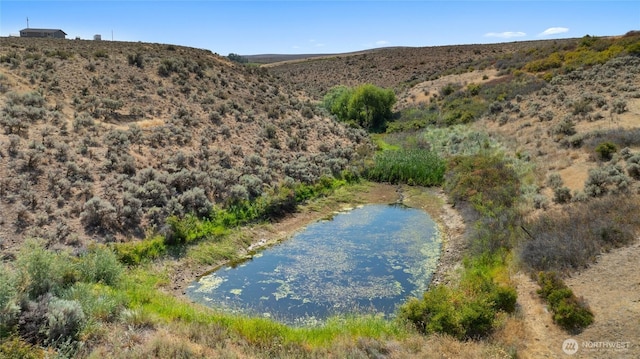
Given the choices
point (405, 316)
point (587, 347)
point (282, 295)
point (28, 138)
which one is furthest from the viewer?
point (28, 138)

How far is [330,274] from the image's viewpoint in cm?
1861

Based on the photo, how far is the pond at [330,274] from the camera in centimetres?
1609

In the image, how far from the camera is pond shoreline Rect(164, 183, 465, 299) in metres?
18.2

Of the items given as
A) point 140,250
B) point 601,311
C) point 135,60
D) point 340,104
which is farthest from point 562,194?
point 340,104

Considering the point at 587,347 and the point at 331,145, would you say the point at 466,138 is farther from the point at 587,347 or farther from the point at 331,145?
the point at 587,347

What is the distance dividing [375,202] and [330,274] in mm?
11681

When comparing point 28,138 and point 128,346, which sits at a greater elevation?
point 28,138

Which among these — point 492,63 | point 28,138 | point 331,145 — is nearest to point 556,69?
point 492,63

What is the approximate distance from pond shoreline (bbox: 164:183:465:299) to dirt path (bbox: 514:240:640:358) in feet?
14.8

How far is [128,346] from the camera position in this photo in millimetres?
10555

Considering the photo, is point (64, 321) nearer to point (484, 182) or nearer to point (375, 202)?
point (375, 202)

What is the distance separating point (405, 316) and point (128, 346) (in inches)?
315

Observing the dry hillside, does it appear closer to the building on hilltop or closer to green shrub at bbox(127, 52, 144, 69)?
green shrub at bbox(127, 52, 144, 69)

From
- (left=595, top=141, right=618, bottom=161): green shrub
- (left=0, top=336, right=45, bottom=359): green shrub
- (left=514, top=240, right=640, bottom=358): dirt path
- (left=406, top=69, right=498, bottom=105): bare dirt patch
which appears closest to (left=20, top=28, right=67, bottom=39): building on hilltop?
(left=406, top=69, right=498, bottom=105): bare dirt patch
